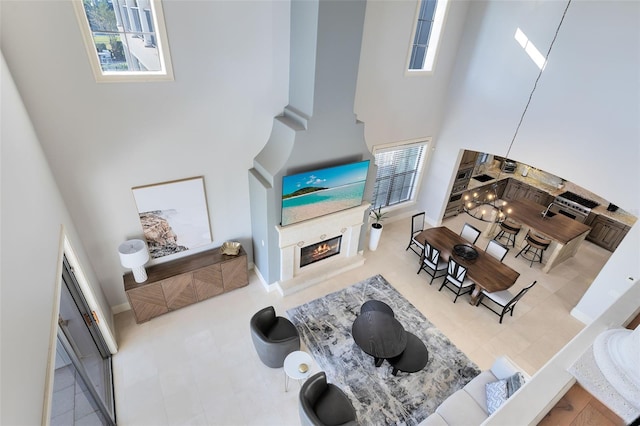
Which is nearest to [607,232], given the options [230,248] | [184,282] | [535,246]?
[535,246]

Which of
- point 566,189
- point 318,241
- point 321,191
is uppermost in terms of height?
point 321,191

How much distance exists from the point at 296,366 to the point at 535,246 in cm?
642

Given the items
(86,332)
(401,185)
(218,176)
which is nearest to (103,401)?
(86,332)

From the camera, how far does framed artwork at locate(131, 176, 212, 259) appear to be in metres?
5.20

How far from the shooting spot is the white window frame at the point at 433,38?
6365mm

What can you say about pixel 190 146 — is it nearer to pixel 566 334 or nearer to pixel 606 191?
pixel 606 191

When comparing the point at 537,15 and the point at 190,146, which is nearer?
the point at 190,146

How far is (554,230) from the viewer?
755cm

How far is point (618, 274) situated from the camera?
570 centimetres

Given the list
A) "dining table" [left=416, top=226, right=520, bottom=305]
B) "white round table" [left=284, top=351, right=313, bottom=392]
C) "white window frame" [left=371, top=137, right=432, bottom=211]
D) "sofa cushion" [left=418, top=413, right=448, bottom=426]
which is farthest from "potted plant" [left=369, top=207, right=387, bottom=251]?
"sofa cushion" [left=418, top=413, right=448, bottom=426]

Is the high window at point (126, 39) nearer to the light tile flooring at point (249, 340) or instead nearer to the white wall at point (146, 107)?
the white wall at point (146, 107)

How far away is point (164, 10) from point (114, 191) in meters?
2.66

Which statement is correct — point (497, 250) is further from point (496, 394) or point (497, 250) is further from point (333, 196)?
point (333, 196)

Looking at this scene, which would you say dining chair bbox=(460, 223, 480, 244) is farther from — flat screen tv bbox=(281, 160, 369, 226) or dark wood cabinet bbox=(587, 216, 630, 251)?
dark wood cabinet bbox=(587, 216, 630, 251)
